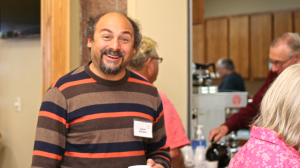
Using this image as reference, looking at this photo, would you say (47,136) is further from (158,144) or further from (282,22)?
(282,22)

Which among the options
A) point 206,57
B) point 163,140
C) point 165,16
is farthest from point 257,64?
point 163,140

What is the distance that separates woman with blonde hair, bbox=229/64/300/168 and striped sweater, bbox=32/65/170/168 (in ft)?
1.49

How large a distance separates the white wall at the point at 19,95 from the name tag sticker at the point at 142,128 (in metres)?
1.64

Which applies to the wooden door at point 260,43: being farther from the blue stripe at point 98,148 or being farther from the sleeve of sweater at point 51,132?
the sleeve of sweater at point 51,132

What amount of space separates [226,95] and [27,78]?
184 centimetres

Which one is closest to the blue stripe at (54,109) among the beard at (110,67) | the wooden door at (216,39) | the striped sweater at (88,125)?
the striped sweater at (88,125)

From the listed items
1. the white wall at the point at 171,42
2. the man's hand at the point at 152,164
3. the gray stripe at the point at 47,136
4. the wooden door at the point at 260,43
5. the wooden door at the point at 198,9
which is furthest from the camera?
the wooden door at the point at 260,43

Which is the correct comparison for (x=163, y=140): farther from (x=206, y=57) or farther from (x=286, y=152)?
(x=206, y=57)

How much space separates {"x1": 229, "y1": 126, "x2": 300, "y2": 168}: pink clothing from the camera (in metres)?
0.96

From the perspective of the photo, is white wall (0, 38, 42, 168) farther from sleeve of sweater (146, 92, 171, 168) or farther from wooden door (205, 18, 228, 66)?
wooden door (205, 18, 228, 66)

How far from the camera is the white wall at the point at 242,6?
5.47 metres

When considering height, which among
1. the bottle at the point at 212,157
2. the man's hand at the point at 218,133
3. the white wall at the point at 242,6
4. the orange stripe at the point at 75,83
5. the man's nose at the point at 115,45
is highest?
the white wall at the point at 242,6

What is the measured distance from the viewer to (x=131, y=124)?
3.91 ft

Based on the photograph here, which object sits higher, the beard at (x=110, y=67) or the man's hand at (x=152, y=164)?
the beard at (x=110, y=67)
